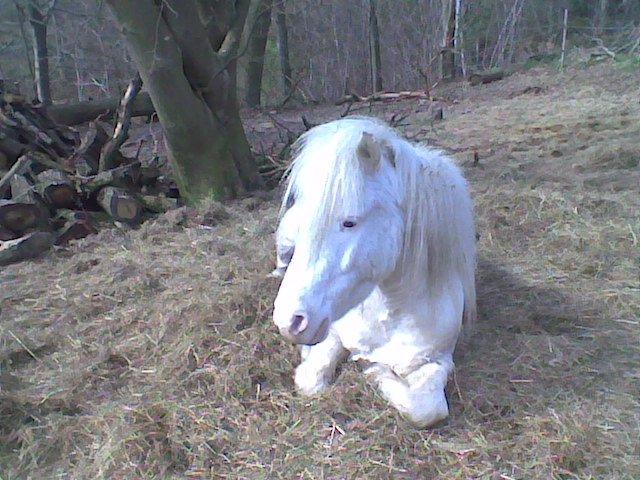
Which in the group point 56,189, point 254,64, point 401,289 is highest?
point 254,64

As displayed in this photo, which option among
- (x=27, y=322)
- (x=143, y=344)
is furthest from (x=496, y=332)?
(x=27, y=322)

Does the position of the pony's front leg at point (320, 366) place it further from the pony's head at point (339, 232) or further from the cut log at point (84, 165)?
the cut log at point (84, 165)

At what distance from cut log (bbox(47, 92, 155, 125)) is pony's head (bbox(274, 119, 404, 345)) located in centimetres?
566

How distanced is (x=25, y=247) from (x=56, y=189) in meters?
0.74

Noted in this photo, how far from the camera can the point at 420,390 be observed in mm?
2057

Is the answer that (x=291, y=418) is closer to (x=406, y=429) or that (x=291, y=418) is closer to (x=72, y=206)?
(x=406, y=429)

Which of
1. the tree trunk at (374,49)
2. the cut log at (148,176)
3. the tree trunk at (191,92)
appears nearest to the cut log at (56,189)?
the cut log at (148,176)

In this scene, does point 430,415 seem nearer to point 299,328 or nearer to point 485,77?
point 299,328

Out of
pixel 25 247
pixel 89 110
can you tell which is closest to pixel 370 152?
pixel 25 247

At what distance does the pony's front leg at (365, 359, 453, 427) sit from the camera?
2002mm

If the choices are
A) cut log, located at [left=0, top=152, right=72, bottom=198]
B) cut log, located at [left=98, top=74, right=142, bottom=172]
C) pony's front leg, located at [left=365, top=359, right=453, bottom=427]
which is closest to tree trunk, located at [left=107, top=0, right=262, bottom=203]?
cut log, located at [left=98, top=74, right=142, bottom=172]

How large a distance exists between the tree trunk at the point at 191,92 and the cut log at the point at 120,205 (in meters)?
0.53

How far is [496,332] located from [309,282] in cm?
121

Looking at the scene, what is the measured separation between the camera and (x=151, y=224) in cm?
462
